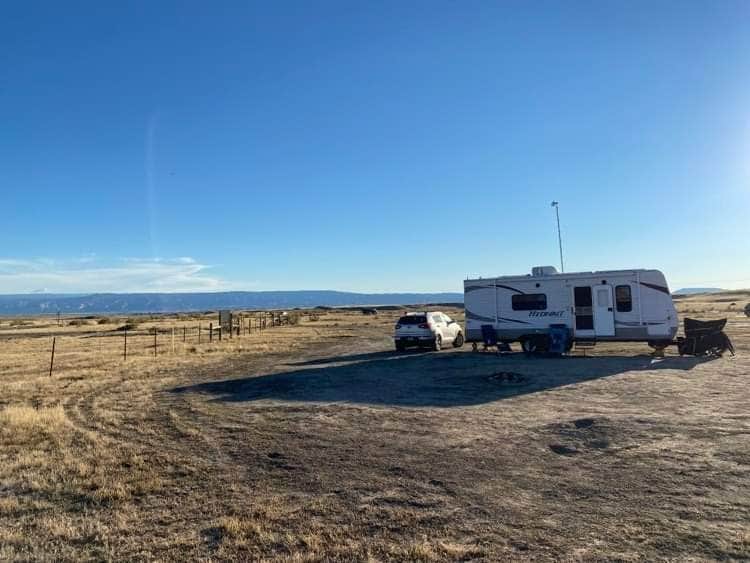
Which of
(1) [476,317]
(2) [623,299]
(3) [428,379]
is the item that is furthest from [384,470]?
(1) [476,317]

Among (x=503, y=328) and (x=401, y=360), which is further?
(x=503, y=328)

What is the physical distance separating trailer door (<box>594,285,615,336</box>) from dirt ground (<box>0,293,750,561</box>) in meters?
5.22

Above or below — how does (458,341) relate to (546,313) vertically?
below

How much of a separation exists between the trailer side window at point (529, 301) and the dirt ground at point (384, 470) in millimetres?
6387

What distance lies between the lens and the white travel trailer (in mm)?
18594

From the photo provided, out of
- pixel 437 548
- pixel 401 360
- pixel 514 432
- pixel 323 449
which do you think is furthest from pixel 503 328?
pixel 437 548

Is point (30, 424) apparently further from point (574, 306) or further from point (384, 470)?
point (574, 306)

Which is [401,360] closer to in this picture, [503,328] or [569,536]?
[503,328]

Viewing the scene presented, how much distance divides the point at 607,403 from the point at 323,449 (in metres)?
6.11

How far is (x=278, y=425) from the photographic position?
377 inches

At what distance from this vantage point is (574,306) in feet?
65.1

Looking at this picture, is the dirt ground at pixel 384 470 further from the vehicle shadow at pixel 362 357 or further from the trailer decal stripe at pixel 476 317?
the trailer decal stripe at pixel 476 317

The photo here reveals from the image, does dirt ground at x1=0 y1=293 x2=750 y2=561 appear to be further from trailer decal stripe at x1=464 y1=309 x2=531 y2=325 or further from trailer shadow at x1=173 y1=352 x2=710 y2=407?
trailer decal stripe at x1=464 y1=309 x2=531 y2=325

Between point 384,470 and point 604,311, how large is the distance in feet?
48.9
